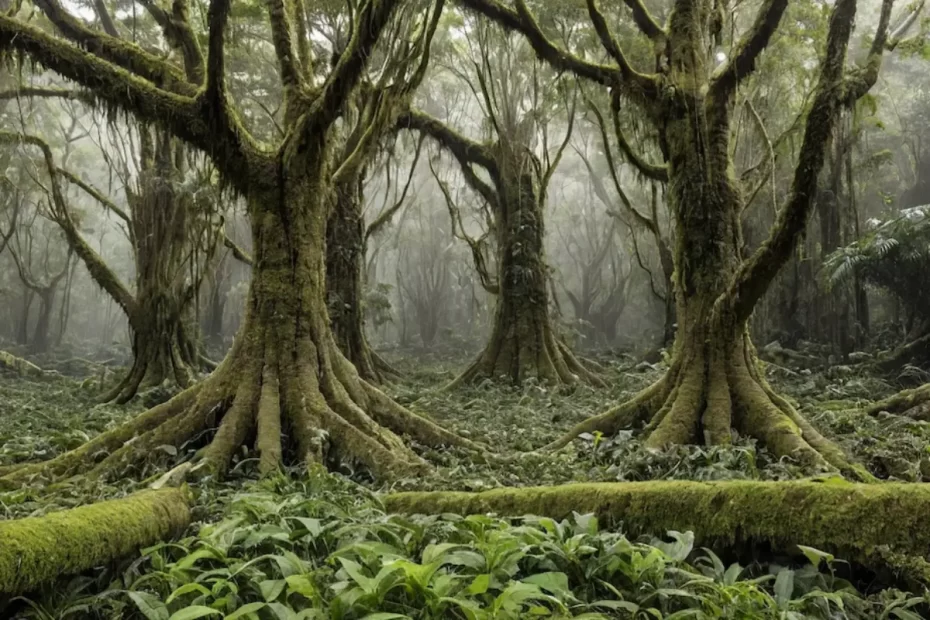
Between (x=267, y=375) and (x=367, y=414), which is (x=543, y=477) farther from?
(x=267, y=375)

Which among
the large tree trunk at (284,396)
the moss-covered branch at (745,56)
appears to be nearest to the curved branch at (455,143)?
the moss-covered branch at (745,56)

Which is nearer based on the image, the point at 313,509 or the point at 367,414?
the point at 313,509

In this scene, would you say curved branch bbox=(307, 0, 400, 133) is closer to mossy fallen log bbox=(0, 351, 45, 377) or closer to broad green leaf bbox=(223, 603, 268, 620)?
broad green leaf bbox=(223, 603, 268, 620)

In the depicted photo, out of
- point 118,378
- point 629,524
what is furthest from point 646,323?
point 629,524

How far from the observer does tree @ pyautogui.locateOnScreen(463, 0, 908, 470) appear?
4.94m

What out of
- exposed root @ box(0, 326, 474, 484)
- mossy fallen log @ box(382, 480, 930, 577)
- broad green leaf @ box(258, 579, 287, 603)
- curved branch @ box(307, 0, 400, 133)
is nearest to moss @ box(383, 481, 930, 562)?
mossy fallen log @ box(382, 480, 930, 577)

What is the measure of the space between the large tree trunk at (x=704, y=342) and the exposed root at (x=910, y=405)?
1629mm

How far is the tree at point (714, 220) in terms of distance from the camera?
494 centimetres

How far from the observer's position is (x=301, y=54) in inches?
276

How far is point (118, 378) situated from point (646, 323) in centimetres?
3014

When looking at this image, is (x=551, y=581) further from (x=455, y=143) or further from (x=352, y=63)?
(x=455, y=143)

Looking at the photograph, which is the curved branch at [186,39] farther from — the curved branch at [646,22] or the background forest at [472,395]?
the curved branch at [646,22]

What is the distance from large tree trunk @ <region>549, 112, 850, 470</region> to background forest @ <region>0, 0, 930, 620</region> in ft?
0.08

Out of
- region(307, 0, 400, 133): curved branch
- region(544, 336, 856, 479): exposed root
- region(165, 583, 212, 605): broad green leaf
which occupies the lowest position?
region(165, 583, 212, 605): broad green leaf
